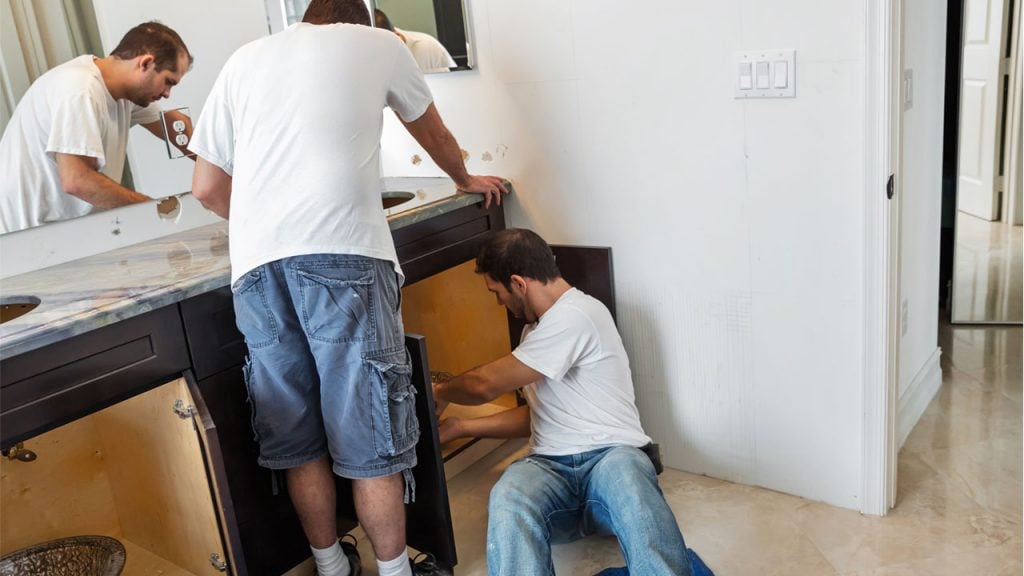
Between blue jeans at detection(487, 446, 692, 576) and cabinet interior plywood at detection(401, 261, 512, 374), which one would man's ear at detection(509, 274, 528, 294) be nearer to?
blue jeans at detection(487, 446, 692, 576)

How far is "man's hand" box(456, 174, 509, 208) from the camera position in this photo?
2.49m

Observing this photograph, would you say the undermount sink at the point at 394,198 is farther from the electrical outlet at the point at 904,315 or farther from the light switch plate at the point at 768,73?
the electrical outlet at the point at 904,315

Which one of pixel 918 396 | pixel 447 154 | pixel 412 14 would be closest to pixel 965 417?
pixel 918 396

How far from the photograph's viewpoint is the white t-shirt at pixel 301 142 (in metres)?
1.81

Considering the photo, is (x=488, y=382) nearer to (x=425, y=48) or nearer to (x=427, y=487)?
(x=427, y=487)

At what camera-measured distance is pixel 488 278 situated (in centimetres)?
233

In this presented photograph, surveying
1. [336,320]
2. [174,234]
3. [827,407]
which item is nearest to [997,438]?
[827,407]

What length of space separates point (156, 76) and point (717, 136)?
1394 millimetres

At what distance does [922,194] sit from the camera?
2.70 m

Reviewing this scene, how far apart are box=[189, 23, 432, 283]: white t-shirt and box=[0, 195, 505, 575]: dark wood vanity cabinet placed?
0.18 metres

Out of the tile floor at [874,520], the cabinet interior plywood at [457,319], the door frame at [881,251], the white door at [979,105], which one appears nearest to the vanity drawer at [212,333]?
the tile floor at [874,520]

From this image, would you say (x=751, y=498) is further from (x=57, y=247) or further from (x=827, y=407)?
(x=57, y=247)

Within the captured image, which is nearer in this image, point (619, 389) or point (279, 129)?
point (279, 129)

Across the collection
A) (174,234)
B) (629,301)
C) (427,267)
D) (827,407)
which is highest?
(174,234)
